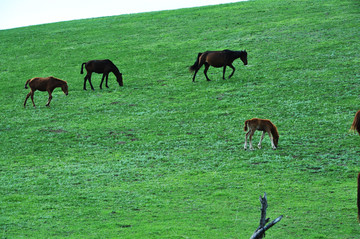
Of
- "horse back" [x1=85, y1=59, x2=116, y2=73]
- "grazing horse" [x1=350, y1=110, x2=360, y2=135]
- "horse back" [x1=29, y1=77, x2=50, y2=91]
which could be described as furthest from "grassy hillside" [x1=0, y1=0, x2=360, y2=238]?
"horse back" [x1=85, y1=59, x2=116, y2=73]

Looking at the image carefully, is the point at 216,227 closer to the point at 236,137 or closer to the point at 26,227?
the point at 26,227

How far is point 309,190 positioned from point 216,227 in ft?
11.9

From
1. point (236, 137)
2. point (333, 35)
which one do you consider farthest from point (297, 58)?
point (236, 137)

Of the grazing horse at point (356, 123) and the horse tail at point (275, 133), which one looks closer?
the grazing horse at point (356, 123)

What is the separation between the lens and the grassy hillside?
36.0ft

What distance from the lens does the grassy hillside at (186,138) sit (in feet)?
36.0

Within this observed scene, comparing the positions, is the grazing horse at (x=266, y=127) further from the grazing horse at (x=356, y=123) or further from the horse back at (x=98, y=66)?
the horse back at (x=98, y=66)

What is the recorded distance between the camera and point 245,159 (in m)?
15.7

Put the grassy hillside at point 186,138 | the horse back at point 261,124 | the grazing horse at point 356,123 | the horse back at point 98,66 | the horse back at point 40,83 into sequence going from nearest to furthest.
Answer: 1. the grassy hillside at point 186,138
2. the grazing horse at point 356,123
3. the horse back at point 261,124
4. the horse back at point 40,83
5. the horse back at point 98,66

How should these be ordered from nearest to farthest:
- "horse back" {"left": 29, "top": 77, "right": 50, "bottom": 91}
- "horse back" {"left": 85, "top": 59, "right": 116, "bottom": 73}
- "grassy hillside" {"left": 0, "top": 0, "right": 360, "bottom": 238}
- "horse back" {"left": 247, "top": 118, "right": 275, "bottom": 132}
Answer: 1. "grassy hillside" {"left": 0, "top": 0, "right": 360, "bottom": 238}
2. "horse back" {"left": 247, "top": 118, "right": 275, "bottom": 132}
3. "horse back" {"left": 29, "top": 77, "right": 50, "bottom": 91}
4. "horse back" {"left": 85, "top": 59, "right": 116, "bottom": 73}

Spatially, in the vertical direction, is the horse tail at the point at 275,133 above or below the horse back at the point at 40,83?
below

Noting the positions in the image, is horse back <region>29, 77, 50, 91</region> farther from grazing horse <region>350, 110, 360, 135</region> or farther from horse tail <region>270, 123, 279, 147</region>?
grazing horse <region>350, 110, 360, 135</region>

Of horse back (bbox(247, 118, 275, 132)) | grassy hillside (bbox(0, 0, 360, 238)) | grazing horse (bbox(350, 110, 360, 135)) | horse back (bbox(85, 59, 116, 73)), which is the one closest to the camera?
grassy hillside (bbox(0, 0, 360, 238))

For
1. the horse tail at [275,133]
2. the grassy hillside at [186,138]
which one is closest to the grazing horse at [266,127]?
the horse tail at [275,133]
